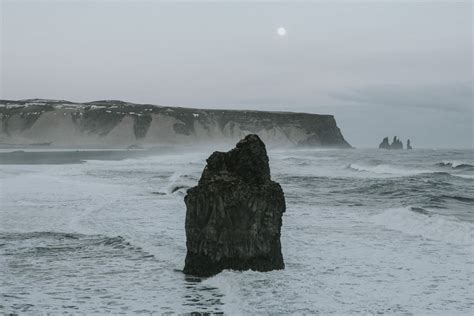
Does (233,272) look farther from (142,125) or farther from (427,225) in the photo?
(142,125)

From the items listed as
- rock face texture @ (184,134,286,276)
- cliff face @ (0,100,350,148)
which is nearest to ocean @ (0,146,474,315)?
rock face texture @ (184,134,286,276)

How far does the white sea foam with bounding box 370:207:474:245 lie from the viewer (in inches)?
571

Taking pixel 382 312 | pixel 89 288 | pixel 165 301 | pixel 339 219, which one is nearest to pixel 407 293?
pixel 382 312

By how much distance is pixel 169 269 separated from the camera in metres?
10.6

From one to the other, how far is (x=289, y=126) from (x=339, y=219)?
144m

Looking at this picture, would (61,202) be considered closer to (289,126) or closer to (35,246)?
(35,246)

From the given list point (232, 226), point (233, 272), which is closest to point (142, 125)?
point (232, 226)

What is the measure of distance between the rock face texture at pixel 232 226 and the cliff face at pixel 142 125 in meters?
126

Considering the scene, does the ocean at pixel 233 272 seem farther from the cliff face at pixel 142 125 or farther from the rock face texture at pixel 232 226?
the cliff face at pixel 142 125

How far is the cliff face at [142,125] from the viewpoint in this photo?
13588cm

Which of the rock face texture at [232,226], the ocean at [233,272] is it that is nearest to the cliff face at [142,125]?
the ocean at [233,272]

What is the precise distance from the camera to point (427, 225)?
16047mm

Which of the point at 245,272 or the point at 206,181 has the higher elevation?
the point at 206,181

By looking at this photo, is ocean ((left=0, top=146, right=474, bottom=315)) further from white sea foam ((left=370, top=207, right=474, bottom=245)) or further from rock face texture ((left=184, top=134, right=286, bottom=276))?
rock face texture ((left=184, top=134, right=286, bottom=276))
